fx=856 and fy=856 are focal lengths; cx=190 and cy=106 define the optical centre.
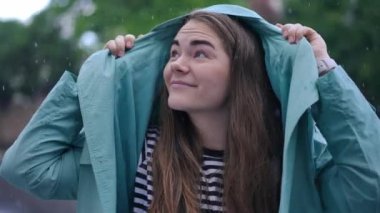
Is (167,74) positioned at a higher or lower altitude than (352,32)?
higher

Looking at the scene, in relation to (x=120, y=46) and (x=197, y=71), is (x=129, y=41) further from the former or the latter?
(x=197, y=71)

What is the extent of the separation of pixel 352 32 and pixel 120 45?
19.2 ft

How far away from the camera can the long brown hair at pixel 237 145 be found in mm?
2240

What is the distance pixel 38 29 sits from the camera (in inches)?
411

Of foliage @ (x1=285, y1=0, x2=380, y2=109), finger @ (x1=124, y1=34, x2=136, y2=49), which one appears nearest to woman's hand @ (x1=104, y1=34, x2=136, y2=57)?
finger @ (x1=124, y1=34, x2=136, y2=49)

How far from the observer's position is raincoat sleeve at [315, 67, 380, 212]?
218cm

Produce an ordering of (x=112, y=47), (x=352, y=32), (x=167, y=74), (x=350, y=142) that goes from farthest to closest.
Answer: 1. (x=352, y=32)
2. (x=112, y=47)
3. (x=167, y=74)
4. (x=350, y=142)

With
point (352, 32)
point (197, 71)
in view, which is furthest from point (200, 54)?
point (352, 32)

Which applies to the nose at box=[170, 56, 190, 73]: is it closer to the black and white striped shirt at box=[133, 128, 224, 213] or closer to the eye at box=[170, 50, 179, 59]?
the eye at box=[170, 50, 179, 59]

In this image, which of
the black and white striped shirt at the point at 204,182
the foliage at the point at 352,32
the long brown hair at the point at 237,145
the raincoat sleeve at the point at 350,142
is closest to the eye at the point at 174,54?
the long brown hair at the point at 237,145

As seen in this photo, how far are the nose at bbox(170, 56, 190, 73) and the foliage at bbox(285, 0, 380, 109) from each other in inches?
219

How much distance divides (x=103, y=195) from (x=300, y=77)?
23.1 inches

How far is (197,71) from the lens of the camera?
88.4 inches

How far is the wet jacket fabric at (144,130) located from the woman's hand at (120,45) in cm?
2
